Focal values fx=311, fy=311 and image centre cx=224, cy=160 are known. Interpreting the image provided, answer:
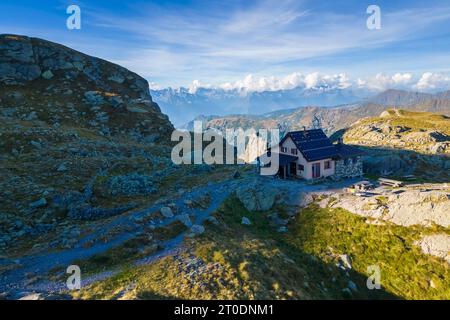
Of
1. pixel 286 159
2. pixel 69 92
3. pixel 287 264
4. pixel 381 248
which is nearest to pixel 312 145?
pixel 286 159

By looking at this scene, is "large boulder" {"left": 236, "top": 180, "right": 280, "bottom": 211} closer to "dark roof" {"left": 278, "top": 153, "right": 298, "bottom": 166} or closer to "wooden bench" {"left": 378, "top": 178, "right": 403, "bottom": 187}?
"dark roof" {"left": 278, "top": 153, "right": 298, "bottom": 166}

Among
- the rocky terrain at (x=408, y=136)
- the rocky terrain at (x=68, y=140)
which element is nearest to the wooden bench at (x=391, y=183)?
the rocky terrain at (x=68, y=140)

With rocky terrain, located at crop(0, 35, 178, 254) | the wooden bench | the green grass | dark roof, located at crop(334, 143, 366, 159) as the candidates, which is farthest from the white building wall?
rocky terrain, located at crop(0, 35, 178, 254)

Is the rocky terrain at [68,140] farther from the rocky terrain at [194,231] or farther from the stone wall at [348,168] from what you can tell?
the stone wall at [348,168]

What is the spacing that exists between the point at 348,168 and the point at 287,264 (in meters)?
34.6

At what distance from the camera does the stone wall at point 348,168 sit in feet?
200

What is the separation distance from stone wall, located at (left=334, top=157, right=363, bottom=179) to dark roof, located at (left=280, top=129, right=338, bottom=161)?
2728mm

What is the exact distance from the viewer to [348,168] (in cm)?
6200

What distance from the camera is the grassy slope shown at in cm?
2730


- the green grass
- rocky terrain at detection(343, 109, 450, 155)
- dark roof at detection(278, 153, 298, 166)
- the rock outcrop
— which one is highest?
rocky terrain at detection(343, 109, 450, 155)

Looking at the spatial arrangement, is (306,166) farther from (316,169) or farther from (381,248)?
(381,248)

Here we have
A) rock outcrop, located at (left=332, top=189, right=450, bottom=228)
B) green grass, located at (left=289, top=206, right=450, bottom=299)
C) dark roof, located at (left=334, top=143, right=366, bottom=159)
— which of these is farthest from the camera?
dark roof, located at (left=334, top=143, right=366, bottom=159)

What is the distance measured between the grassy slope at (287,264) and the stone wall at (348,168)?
1743 centimetres

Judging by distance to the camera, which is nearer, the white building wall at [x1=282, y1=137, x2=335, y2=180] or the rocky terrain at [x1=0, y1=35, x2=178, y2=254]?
the rocky terrain at [x1=0, y1=35, x2=178, y2=254]
